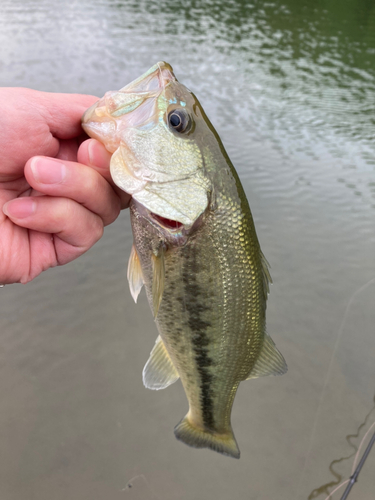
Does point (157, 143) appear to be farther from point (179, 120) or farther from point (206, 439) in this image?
point (206, 439)

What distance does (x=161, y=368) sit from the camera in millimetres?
2160

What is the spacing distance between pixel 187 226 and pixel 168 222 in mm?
92

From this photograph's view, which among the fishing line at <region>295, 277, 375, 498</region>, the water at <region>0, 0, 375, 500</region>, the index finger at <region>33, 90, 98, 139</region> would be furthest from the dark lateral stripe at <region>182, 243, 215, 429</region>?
the fishing line at <region>295, 277, 375, 498</region>

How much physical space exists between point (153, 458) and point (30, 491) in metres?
1.09

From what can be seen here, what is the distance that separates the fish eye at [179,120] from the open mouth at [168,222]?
413 millimetres

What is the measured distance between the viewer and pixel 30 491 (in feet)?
9.96

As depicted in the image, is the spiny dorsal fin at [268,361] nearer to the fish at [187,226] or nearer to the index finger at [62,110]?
the fish at [187,226]

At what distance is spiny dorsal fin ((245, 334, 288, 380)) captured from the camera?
6.59 ft

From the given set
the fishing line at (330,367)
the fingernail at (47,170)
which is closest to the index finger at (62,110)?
the fingernail at (47,170)

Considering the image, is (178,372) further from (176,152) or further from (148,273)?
(176,152)

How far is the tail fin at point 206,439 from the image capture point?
2.19 m

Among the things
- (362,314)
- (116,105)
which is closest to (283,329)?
(362,314)

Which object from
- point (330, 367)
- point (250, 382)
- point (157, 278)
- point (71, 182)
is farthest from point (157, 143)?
point (330, 367)

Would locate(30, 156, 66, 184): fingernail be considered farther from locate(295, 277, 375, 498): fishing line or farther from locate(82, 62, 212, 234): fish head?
locate(295, 277, 375, 498): fishing line
